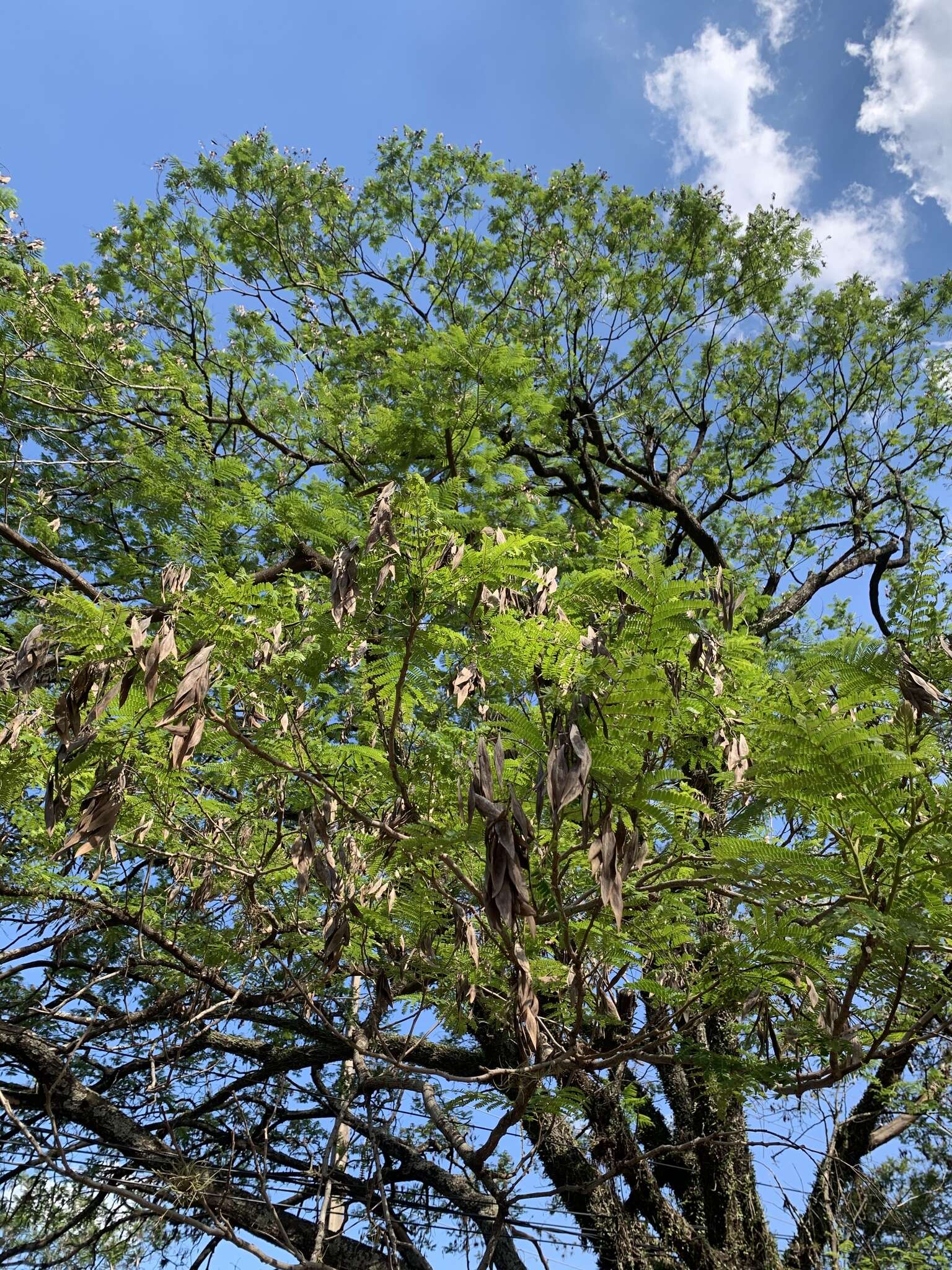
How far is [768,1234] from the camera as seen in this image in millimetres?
5090

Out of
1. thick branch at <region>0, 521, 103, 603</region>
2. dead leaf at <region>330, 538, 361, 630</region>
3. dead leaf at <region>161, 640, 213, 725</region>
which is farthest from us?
thick branch at <region>0, 521, 103, 603</region>

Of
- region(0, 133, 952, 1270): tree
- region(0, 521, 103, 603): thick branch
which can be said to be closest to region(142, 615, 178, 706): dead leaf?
region(0, 133, 952, 1270): tree

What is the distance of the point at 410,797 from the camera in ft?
10.0

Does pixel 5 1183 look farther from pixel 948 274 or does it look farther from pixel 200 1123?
pixel 948 274

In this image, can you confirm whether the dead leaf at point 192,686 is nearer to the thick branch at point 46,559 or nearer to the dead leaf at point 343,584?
the dead leaf at point 343,584

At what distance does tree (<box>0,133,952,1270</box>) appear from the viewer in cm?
242

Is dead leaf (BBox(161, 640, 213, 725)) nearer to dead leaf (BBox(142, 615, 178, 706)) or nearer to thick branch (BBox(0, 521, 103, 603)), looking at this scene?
dead leaf (BBox(142, 615, 178, 706))

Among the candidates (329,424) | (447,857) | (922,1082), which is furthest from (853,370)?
(447,857)

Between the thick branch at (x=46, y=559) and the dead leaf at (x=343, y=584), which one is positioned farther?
the thick branch at (x=46, y=559)

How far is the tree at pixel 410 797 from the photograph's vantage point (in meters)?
2.42

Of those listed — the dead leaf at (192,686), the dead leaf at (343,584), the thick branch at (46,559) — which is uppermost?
the thick branch at (46,559)

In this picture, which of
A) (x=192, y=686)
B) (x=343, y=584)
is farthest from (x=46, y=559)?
(x=192, y=686)

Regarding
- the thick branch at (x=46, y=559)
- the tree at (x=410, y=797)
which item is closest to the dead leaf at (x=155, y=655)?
the tree at (x=410, y=797)

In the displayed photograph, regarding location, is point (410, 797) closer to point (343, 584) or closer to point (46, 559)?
point (343, 584)
